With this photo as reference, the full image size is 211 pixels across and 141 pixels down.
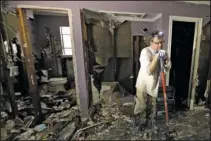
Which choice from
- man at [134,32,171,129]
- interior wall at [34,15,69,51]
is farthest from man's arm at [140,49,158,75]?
interior wall at [34,15,69,51]

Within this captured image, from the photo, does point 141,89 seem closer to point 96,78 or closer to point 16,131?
point 96,78

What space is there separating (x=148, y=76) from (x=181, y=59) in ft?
2.16

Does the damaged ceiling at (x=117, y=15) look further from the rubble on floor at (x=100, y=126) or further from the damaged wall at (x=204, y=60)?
the rubble on floor at (x=100, y=126)

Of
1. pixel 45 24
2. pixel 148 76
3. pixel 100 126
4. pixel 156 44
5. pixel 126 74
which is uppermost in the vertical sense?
pixel 45 24

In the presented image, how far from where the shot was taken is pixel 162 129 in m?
1.13

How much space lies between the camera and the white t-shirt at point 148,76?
108 cm

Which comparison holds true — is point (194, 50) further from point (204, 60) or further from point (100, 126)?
point (100, 126)

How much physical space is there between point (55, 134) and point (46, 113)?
1.38 feet

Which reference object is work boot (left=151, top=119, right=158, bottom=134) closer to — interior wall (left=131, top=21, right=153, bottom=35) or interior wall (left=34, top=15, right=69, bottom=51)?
interior wall (left=131, top=21, right=153, bottom=35)

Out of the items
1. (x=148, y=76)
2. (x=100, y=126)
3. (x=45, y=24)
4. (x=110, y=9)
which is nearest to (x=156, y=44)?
(x=148, y=76)

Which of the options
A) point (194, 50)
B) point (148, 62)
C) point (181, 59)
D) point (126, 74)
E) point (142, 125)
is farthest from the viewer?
point (126, 74)

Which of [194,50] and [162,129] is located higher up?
[194,50]

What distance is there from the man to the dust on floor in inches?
3.5

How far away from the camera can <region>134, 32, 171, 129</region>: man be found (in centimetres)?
107
